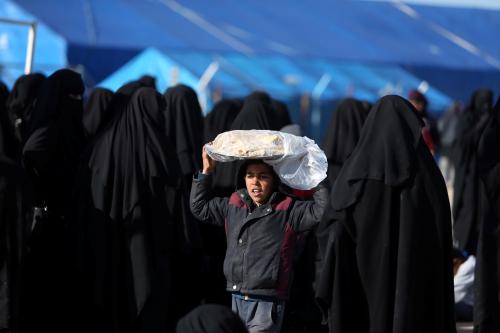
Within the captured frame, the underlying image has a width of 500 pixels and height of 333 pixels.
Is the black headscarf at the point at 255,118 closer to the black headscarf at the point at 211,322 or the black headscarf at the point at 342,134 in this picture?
the black headscarf at the point at 342,134

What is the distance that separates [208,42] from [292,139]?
38.7 feet

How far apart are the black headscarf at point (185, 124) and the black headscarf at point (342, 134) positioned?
0.96m

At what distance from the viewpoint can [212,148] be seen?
489 centimetres

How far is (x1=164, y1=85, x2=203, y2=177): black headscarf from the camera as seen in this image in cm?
725

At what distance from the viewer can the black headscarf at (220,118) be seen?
809cm

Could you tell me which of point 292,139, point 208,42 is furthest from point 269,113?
point 208,42

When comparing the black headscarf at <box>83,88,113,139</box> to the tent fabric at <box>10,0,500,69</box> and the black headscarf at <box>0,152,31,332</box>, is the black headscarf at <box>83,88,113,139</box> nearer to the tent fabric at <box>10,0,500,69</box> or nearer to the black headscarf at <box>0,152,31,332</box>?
the black headscarf at <box>0,152,31,332</box>

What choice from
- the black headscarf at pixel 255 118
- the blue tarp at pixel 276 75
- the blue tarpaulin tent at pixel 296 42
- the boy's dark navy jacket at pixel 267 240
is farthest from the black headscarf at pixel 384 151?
the blue tarp at pixel 276 75

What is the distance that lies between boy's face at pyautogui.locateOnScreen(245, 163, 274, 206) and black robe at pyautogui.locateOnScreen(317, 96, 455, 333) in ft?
1.02

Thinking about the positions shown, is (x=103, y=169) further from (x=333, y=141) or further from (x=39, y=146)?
(x=333, y=141)

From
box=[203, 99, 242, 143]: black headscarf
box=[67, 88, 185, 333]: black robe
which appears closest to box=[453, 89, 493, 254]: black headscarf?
box=[203, 99, 242, 143]: black headscarf

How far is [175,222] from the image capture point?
245 inches

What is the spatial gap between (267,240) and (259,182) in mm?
281

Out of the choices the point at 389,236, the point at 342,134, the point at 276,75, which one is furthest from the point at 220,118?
the point at 276,75
